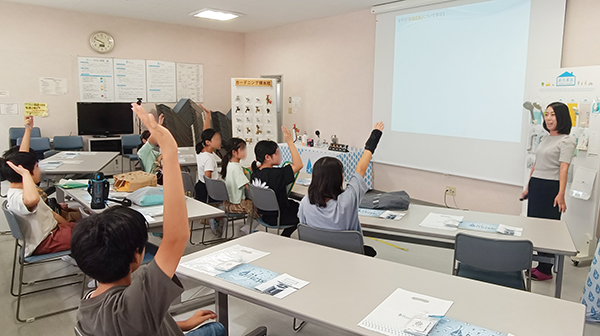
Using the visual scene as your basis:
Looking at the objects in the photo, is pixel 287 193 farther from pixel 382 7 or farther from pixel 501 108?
pixel 382 7

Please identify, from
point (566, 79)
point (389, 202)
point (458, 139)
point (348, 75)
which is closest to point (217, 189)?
point (389, 202)

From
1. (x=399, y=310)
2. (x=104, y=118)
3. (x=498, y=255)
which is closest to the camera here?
(x=399, y=310)

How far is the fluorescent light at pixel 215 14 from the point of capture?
663 cm

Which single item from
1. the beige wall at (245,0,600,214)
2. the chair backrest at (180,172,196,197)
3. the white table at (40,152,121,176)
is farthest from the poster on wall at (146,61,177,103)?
the chair backrest at (180,172,196,197)

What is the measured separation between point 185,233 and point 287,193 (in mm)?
2618

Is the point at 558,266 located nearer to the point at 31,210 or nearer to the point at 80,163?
the point at 31,210

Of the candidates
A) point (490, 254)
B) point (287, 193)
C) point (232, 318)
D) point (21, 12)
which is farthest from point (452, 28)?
point (21, 12)

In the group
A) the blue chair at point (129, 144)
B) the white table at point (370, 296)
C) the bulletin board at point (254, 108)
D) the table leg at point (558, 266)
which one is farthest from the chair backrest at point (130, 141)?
the table leg at point (558, 266)

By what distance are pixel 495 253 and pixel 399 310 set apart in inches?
38.4

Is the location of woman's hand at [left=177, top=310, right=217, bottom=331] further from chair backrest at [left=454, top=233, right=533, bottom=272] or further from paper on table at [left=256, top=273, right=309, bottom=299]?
chair backrest at [left=454, top=233, right=533, bottom=272]

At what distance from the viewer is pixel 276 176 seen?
3695 millimetres

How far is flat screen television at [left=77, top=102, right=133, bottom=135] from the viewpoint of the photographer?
276 inches

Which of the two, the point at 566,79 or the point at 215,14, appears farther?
the point at 215,14

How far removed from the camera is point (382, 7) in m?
6.05
